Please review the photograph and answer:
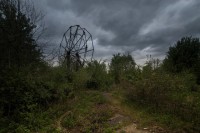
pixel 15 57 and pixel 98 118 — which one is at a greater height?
pixel 15 57

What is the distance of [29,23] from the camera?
13.3 metres

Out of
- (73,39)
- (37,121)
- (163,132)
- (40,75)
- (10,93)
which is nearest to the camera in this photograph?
(163,132)

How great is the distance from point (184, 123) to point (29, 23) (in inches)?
401

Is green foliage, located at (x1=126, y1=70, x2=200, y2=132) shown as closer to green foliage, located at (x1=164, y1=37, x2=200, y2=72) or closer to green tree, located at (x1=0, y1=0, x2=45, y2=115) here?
green tree, located at (x1=0, y1=0, x2=45, y2=115)

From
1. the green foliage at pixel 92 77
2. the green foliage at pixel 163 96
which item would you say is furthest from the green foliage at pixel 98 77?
the green foliage at pixel 163 96

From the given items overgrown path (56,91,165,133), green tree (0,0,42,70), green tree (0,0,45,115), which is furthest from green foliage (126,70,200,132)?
green tree (0,0,42,70)

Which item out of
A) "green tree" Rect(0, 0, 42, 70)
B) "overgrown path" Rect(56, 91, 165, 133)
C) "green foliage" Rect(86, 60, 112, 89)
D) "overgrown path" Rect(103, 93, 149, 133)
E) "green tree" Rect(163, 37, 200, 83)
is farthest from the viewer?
"green tree" Rect(163, 37, 200, 83)

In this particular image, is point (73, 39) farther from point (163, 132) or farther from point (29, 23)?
point (163, 132)

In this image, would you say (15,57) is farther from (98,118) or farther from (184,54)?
(184,54)

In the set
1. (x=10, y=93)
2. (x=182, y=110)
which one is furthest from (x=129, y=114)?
(x=10, y=93)

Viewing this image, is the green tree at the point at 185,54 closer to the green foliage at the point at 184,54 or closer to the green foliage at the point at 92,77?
the green foliage at the point at 184,54

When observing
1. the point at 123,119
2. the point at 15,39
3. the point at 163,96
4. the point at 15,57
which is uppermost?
the point at 15,39

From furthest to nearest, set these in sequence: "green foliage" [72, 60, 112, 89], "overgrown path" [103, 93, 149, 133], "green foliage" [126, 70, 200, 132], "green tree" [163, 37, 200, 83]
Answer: "green tree" [163, 37, 200, 83]
"green foliage" [72, 60, 112, 89]
"green foliage" [126, 70, 200, 132]
"overgrown path" [103, 93, 149, 133]

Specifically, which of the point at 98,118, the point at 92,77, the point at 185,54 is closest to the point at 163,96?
the point at 98,118
